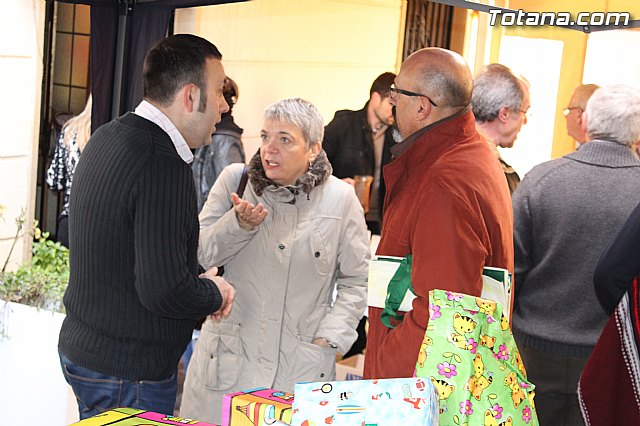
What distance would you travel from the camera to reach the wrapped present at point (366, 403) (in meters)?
1.67

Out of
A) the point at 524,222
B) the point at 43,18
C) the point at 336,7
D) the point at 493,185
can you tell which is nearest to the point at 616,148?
the point at 524,222

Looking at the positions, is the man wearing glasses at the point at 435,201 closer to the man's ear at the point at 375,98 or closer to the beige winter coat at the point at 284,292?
the beige winter coat at the point at 284,292

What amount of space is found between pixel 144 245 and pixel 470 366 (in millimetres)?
1022

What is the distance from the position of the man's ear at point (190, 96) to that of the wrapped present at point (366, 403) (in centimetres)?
119

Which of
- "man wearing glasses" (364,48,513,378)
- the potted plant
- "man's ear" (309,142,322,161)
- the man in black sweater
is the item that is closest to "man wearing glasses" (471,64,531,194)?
"man's ear" (309,142,322,161)

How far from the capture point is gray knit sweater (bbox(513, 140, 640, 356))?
3516 millimetres

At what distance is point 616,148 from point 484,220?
118 cm

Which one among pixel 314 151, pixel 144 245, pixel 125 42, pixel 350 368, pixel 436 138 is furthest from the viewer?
pixel 350 368

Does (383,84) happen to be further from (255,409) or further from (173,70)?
(255,409)

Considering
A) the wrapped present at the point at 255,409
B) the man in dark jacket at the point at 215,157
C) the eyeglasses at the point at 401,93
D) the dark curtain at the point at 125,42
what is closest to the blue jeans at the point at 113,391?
the wrapped present at the point at 255,409

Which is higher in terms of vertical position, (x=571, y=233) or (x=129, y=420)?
(x=571, y=233)

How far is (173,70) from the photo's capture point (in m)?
2.70

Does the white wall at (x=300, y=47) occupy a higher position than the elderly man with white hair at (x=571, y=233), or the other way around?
the white wall at (x=300, y=47)

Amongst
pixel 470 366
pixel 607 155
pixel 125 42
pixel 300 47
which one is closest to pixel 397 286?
pixel 470 366
